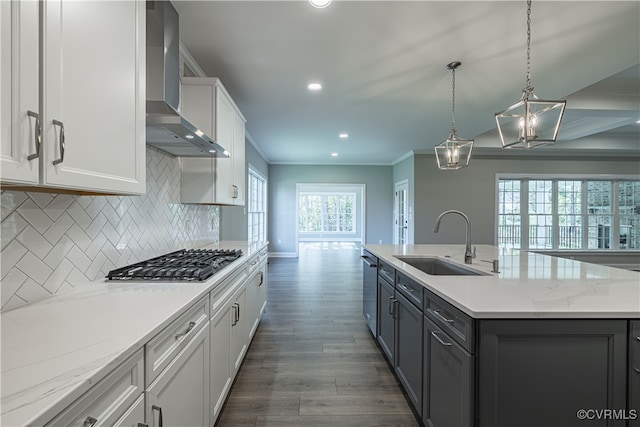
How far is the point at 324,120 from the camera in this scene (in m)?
4.47

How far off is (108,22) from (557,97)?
4427 millimetres

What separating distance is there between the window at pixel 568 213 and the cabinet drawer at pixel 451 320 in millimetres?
6299

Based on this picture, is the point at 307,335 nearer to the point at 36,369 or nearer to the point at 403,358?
the point at 403,358

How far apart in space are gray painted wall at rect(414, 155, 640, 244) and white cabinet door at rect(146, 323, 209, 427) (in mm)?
6037

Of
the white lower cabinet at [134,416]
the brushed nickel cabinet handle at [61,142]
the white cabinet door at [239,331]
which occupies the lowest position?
the white cabinet door at [239,331]

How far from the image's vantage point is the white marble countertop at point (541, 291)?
46.2 inches

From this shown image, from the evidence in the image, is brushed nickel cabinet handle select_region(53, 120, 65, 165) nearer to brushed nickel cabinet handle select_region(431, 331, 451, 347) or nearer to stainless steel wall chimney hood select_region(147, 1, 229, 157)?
stainless steel wall chimney hood select_region(147, 1, 229, 157)

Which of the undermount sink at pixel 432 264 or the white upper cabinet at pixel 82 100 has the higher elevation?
the white upper cabinet at pixel 82 100

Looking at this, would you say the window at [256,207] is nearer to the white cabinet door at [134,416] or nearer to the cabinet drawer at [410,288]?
the cabinet drawer at [410,288]

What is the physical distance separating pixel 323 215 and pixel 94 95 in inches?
491

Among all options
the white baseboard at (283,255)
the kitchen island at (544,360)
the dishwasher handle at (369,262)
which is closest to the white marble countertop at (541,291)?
the kitchen island at (544,360)

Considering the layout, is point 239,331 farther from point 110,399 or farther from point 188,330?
point 110,399

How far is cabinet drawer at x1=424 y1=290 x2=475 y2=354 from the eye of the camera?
120 centimetres

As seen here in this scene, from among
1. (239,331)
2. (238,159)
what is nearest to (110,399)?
(239,331)
